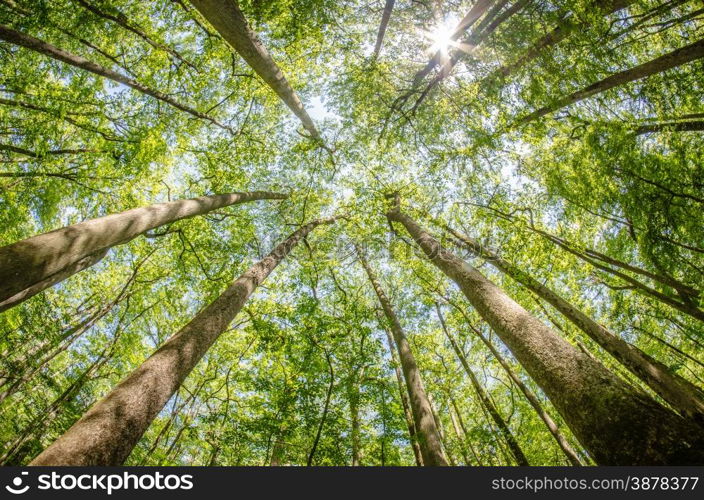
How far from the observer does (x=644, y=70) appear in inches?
166

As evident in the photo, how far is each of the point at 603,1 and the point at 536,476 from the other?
21.3 ft

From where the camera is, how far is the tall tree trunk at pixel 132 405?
2.11 meters

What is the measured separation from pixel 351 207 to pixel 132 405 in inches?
318

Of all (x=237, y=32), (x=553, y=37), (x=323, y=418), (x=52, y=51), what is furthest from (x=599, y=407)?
(x=52, y=51)

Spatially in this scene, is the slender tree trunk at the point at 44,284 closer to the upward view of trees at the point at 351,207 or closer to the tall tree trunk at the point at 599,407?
the upward view of trees at the point at 351,207

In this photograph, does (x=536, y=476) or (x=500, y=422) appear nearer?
(x=536, y=476)

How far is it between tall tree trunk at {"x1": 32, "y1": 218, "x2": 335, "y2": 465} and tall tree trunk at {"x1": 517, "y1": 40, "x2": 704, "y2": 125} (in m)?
6.10

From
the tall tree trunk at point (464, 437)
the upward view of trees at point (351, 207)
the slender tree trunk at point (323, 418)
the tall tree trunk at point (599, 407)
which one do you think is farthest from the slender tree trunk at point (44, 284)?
the tall tree trunk at point (464, 437)

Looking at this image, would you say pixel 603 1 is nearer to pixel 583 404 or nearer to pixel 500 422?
pixel 583 404

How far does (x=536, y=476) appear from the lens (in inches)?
81.8

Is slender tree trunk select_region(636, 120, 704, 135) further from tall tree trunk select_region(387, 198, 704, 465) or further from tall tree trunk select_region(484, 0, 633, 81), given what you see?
tall tree trunk select_region(387, 198, 704, 465)

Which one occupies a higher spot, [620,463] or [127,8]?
[127,8]

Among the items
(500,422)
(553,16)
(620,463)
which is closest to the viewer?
(620,463)

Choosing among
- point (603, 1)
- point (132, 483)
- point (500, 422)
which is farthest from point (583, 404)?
A: point (500, 422)
